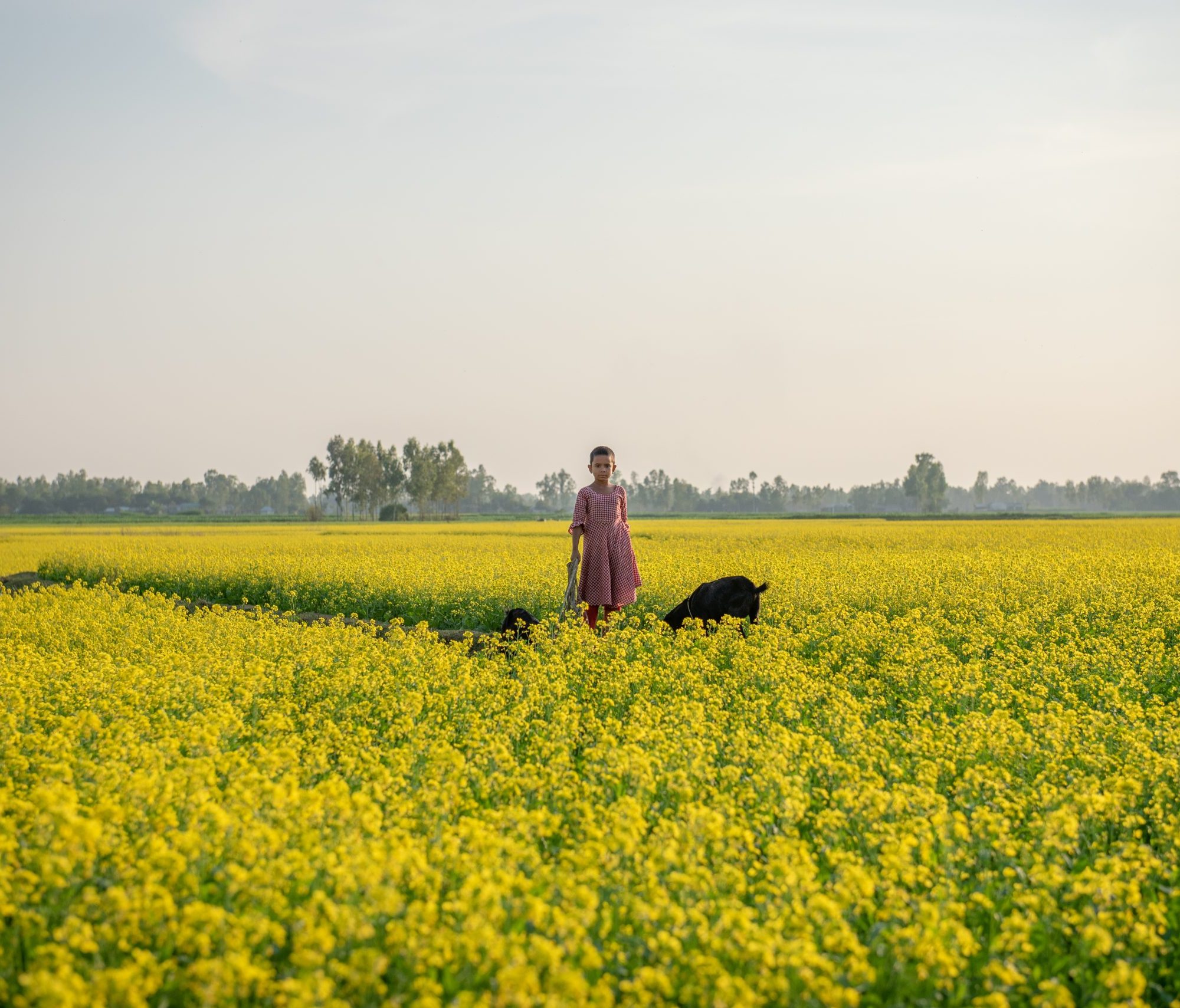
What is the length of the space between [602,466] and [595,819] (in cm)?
663

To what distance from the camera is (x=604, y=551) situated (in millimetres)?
11852

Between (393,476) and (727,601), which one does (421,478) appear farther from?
(727,601)

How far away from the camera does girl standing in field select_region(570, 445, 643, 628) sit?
11.8 m

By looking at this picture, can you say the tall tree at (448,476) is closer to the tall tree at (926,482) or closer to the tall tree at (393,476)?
the tall tree at (393,476)

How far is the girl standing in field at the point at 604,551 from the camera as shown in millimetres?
11766

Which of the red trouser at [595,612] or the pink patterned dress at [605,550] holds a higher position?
the pink patterned dress at [605,550]

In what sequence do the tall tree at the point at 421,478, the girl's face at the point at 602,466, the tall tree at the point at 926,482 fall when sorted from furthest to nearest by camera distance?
the tall tree at the point at 926,482, the tall tree at the point at 421,478, the girl's face at the point at 602,466

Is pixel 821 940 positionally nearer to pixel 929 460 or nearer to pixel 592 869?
pixel 592 869

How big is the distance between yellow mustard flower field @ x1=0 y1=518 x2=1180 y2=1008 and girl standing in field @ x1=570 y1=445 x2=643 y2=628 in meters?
0.89

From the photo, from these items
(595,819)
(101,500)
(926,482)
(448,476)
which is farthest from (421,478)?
(595,819)

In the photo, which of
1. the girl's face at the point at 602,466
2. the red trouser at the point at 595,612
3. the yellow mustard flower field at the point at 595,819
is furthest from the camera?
the red trouser at the point at 595,612

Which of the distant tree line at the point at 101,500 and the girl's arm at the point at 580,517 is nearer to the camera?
the girl's arm at the point at 580,517

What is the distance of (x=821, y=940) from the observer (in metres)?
3.80

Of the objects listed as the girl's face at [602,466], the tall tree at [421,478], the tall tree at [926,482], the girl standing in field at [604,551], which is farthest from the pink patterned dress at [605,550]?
the tall tree at [926,482]
